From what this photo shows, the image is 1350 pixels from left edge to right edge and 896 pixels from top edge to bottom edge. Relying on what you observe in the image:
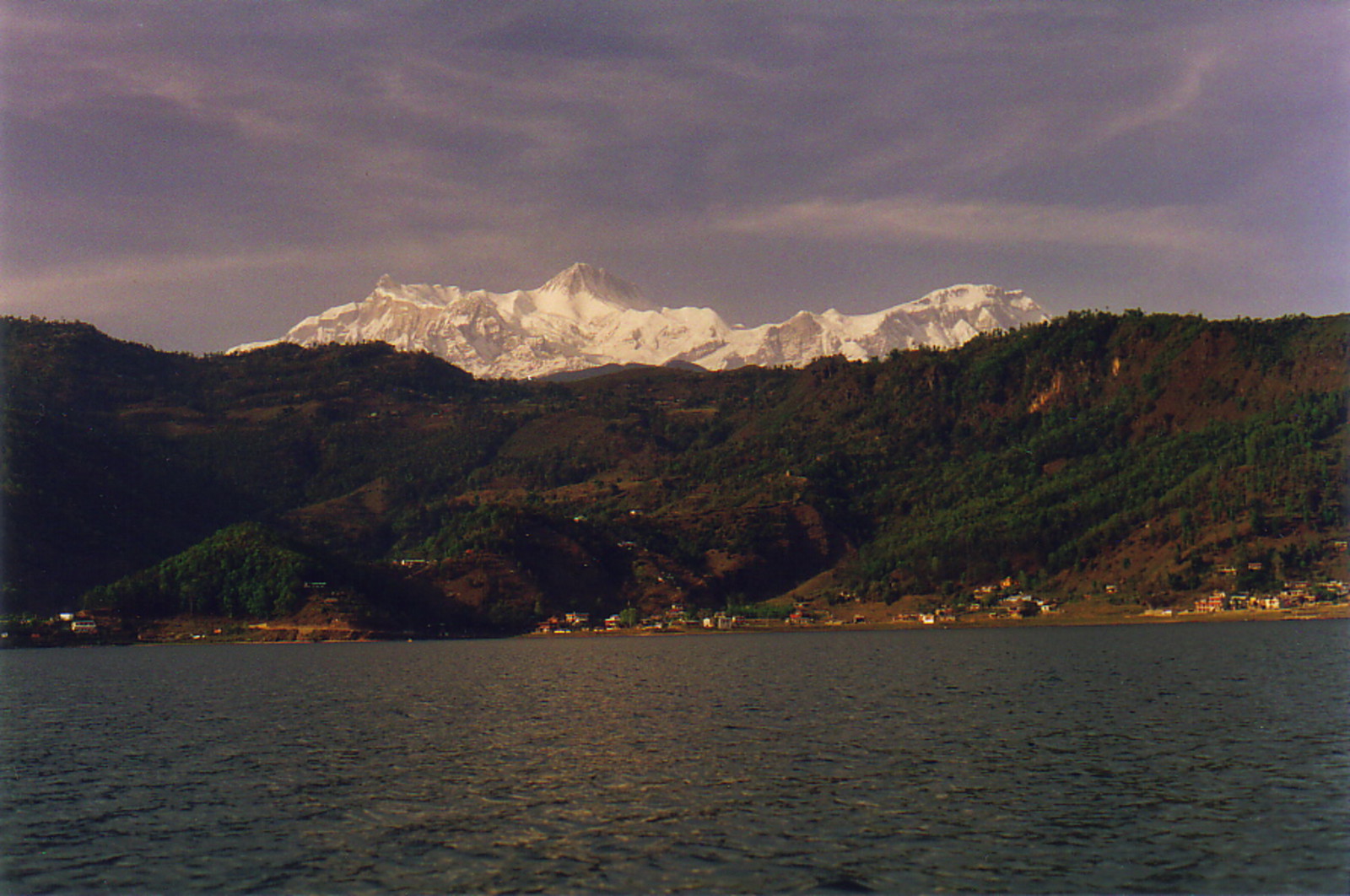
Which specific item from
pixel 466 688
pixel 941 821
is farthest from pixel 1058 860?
pixel 466 688

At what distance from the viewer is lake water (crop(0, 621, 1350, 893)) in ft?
182

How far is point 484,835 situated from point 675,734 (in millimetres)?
40446

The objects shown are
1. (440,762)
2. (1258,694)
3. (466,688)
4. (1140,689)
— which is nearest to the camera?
(440,762)

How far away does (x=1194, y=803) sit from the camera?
2628 inches

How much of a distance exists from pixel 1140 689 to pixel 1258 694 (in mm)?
12494

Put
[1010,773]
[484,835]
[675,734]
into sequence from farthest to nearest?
[675,734] < [1010,773] < [484,835]

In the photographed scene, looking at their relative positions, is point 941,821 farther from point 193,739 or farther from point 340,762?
point 193,739

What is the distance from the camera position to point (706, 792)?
74688 millimetres

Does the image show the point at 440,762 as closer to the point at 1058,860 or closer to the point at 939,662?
the point at 1058,860

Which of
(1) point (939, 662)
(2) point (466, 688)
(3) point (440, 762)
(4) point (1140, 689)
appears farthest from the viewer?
(1) point (939, 662)

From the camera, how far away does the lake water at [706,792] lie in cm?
5559

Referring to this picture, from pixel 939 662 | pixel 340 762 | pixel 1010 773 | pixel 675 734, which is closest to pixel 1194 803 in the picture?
pixel 1010 773

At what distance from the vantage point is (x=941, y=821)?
2530 inches

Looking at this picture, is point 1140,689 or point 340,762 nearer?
point 340,762
